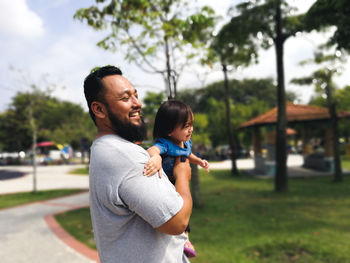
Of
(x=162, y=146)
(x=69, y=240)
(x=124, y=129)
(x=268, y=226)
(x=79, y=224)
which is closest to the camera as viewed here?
(x=124, y=129)

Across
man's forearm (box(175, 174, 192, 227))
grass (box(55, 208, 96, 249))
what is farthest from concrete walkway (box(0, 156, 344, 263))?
man's forearm (box(175, 174, 192, 227))

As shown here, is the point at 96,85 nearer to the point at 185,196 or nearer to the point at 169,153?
the point at 169,153

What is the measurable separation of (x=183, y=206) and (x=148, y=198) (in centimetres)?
19

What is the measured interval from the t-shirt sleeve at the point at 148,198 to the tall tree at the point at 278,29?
9.51 metres

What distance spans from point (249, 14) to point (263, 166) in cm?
997

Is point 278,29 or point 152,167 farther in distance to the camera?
point 278,29

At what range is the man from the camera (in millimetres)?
1196

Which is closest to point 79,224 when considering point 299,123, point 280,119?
point 280,119

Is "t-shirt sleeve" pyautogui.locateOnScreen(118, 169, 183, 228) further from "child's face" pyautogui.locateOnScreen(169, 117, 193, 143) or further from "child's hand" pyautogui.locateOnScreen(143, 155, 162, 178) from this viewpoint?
"child's face" pyautogui.locateOnScreen(169, 117, 193, 143)

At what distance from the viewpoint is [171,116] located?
→ 5.18ft

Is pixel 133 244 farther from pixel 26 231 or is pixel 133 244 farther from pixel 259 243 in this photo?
pixel 26 231

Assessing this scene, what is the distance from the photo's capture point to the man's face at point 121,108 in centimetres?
141

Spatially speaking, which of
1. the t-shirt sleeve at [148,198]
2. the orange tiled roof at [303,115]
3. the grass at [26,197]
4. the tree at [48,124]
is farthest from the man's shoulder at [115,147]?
the tree at [48,124]

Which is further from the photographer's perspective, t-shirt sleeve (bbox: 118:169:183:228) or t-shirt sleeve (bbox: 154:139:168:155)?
t-shirt sleeve (bbox: 154:139:168:155)
